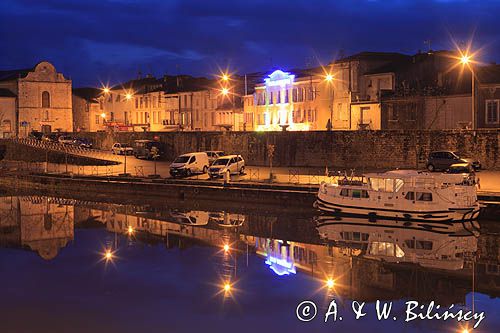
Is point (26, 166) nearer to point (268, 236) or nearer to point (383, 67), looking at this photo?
point (383, 67)

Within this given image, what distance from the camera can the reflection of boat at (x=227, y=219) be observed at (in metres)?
34.4

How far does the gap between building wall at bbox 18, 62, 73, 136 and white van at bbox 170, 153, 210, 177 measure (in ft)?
152

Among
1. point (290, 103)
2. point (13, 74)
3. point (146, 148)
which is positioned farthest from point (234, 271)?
point (13, 74)

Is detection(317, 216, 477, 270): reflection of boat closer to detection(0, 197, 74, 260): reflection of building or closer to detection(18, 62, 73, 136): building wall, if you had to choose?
detection(0, 197, 74, 260): reflection of building

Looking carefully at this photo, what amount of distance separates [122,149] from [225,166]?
23518mm

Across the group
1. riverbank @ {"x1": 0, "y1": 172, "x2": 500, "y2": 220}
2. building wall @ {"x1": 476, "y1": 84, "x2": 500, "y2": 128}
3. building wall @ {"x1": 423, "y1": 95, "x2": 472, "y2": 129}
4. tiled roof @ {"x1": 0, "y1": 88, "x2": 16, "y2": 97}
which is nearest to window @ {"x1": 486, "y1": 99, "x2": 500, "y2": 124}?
building wall @ {"x1": 476, "y1": 84, "x2": 500, "y2": 128}

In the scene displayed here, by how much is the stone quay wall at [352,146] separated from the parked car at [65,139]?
18.6 m

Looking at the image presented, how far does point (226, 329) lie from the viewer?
57.4 feet

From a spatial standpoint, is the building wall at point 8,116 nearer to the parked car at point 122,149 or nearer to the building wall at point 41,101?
the building wall at point 41,101

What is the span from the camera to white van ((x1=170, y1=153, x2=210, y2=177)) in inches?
1852

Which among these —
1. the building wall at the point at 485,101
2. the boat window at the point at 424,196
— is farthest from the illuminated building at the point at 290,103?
the boat window at the point at 424,196

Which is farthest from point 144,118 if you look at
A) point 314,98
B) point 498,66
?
point 498,66

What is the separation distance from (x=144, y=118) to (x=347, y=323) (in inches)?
2956

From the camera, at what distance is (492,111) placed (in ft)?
161
